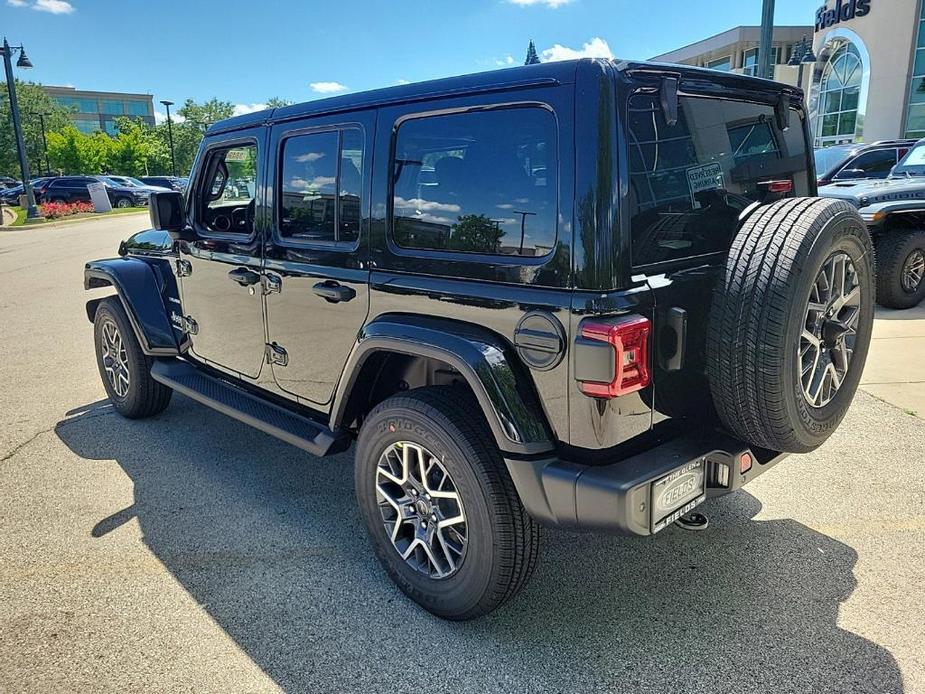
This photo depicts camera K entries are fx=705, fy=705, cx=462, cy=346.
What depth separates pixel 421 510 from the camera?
279 centimetres

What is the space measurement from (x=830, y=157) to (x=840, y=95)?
21416 millimetres

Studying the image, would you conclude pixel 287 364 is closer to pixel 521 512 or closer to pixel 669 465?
pixel 521 512

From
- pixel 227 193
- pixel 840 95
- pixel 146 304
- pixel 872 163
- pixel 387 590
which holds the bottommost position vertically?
pixel 387 590

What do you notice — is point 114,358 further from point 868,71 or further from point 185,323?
point 868,71

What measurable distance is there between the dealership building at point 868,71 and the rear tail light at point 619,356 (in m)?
24.9

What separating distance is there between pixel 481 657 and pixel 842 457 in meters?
2.71

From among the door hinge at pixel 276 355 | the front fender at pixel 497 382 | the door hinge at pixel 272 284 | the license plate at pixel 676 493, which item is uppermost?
the door hinge at pixel 272 284

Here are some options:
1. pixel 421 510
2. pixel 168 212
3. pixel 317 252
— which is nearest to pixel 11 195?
pixel 168 212

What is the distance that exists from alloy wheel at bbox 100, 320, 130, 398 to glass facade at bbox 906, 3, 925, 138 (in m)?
28.3

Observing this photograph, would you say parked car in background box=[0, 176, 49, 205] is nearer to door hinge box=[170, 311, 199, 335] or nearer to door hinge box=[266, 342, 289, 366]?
door hinge box=[170, 311, 199, 335]

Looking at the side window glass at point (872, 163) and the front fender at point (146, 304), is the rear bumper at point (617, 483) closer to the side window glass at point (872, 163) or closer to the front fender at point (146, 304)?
the front fender at point (146, 304)

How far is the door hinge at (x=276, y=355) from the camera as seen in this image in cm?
352

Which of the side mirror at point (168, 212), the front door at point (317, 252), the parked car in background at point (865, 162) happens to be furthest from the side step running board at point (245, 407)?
the parked car in background at point (865, 162)

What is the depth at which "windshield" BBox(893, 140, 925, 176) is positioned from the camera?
29.1 ft
